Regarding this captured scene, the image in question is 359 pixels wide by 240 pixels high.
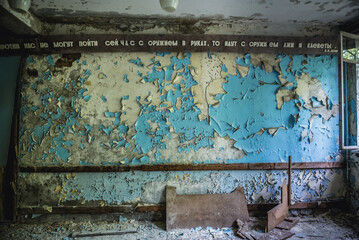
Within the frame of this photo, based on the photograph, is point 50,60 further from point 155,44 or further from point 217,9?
point 217,9

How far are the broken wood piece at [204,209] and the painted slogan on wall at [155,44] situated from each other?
1.94 meters

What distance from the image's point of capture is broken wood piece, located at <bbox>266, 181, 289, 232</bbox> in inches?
Answer: 105

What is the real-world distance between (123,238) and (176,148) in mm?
1252

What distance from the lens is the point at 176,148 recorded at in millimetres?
2996

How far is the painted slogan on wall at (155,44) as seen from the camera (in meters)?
2.89

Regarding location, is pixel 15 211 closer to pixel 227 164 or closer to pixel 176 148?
pixel 176 148

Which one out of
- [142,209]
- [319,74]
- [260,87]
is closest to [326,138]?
[319,74]

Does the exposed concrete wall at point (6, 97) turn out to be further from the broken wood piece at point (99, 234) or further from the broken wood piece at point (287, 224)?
the broken wood piece at point (287, 224)

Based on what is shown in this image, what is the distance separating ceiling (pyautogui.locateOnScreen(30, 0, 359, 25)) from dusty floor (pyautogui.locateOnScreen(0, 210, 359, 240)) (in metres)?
2.69

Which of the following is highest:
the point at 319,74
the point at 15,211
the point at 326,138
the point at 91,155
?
the point at 319,74

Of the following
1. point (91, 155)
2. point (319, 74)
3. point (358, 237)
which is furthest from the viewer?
point (319, 74)

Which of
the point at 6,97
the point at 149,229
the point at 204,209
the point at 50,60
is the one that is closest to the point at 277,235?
the point at 204,209

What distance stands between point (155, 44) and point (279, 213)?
2758 millimetres

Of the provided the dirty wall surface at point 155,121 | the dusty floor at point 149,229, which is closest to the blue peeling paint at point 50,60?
the dirty wall surface at point 155,121
